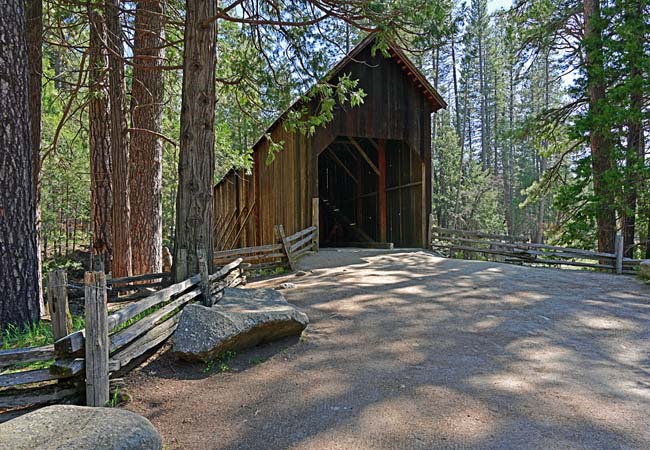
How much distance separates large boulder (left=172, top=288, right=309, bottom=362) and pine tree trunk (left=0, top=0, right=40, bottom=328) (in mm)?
1906

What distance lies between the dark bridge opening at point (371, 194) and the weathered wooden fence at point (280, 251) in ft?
12.9

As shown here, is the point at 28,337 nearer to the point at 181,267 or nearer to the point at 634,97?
the point at 181,267

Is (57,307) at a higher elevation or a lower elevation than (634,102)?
lower

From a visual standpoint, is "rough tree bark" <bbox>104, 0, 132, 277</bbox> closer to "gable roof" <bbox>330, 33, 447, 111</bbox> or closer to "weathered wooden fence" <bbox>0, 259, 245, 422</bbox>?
"weathered wooden fence" <bbox>0, 259, 245, 422</bbox>

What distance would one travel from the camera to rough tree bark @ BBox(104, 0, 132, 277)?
300 inches

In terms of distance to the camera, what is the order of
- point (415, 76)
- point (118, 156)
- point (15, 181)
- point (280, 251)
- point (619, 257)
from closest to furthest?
point (15, 181) < point (118, 156) < point (619, 257) < point (280, 251) < point (415, 76)

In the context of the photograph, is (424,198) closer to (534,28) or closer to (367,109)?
(367,109)

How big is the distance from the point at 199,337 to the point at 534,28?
595 inches

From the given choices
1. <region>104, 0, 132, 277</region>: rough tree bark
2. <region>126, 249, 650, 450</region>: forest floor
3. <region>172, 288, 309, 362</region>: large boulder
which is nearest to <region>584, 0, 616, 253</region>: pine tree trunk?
<region>126, 249, 650, 450</region>: forest floor

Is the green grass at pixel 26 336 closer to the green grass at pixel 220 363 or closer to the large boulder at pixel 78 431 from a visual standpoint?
the green grass at pixel 220 363

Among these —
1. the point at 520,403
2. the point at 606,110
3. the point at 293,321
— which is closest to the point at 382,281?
the point at 293,321

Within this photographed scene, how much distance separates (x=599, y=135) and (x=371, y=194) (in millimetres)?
8133

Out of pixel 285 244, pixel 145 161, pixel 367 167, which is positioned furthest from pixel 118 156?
pixel 367 167

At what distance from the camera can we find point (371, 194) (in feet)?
57.3
